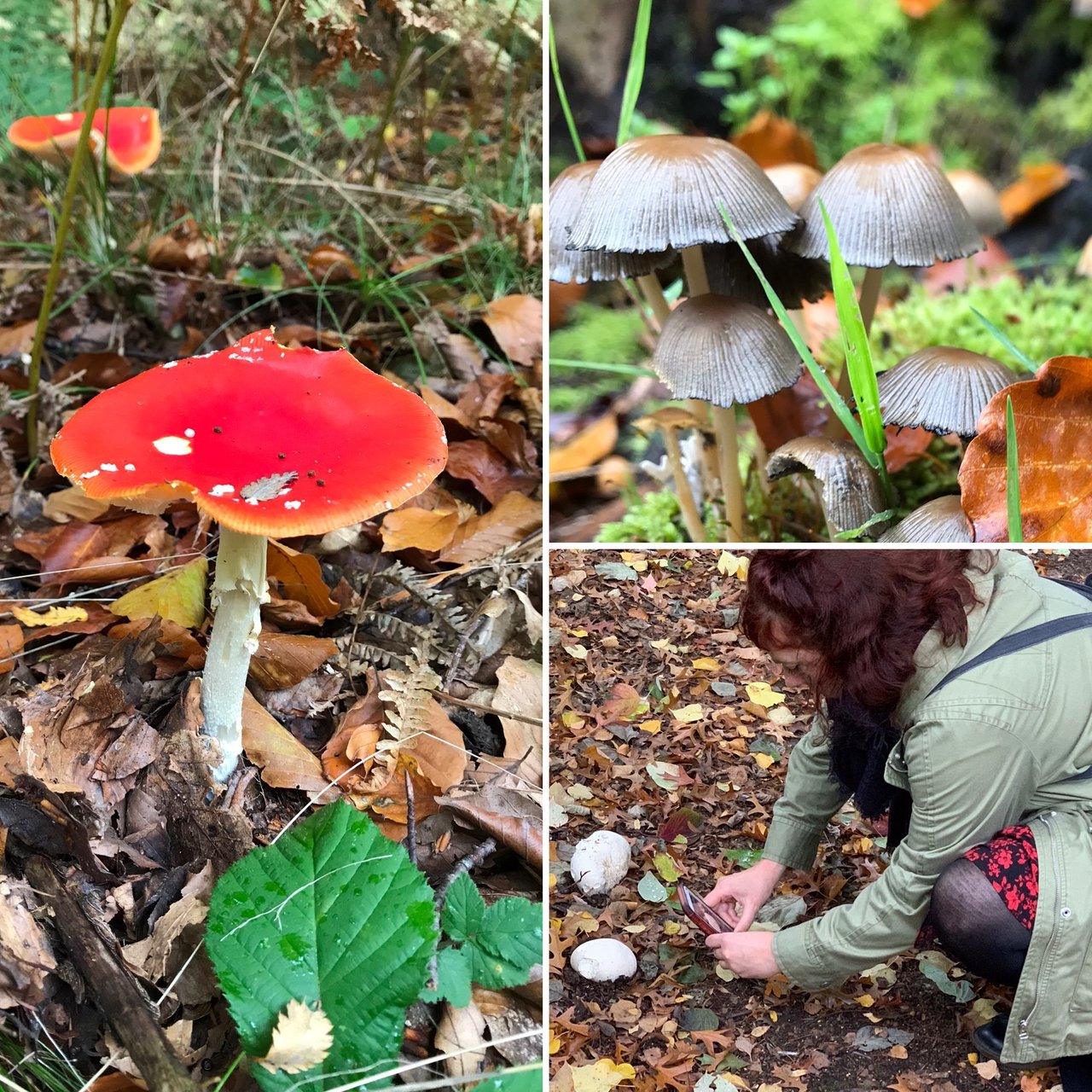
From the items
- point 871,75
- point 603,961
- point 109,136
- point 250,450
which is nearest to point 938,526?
point 603,961

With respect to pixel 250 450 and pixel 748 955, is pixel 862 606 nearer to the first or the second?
pixel 748 955

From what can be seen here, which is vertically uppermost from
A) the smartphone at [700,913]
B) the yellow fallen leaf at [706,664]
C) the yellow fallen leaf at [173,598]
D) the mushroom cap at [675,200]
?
the mushroom cap at [675,200]

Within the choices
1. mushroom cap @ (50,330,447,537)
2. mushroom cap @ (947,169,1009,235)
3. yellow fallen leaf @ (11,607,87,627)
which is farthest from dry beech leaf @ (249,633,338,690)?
mushroom cap @ (947,169,1009,235)

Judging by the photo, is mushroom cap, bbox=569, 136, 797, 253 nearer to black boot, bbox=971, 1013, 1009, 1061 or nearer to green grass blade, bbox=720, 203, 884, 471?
green grass blade, bbox=720, 203, 884, 471

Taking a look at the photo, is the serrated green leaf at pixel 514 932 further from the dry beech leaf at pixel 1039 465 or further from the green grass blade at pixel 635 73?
the green grass blade at pixel 635 73

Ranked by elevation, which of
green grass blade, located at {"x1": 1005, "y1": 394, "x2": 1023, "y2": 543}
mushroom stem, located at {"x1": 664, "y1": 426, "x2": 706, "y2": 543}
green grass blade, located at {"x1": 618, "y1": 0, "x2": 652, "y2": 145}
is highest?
green grass blade, located at {"x1": 618, "y1": 0, "x2": 652, "y2": 145}

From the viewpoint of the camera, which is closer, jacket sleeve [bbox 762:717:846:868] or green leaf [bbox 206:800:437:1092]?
green leaf [bbox 206:800:437:1092]

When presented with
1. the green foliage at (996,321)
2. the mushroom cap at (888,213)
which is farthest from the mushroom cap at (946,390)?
the green foliage at (996,321)
